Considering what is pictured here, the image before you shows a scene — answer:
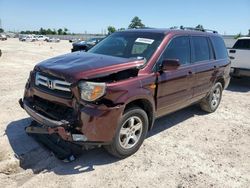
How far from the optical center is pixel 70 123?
140 inches

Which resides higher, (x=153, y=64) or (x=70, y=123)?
(x=153, y=64)

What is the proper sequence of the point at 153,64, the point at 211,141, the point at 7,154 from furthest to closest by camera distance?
the point at 211,141 < the point at 153,64 < the point at 7,154

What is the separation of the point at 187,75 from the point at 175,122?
125 centimetres

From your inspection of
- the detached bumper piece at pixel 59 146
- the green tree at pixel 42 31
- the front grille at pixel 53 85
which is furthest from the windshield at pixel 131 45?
the green tree at pixel 42 31

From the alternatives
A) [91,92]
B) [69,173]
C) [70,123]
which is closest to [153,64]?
[91,92]

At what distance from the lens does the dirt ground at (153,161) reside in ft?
11.8

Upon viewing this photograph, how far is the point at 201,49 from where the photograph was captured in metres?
5.86

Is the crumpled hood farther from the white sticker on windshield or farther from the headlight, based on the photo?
the white sticker on windshield

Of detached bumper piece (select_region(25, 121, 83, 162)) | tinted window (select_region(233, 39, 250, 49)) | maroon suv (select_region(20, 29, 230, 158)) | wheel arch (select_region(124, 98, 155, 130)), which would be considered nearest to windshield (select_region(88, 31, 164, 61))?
A: maroon suv (select_region(20, 29, 230, 158))

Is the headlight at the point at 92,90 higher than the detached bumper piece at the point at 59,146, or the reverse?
the headlight at the point at 92,90

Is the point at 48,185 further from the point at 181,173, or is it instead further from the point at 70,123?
the point at 181,173

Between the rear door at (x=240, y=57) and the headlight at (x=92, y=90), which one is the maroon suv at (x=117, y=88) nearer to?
the headlight at (x=92, y=90)

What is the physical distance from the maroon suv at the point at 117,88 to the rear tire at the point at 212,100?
0.89 meters

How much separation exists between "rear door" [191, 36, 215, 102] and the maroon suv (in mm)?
24
